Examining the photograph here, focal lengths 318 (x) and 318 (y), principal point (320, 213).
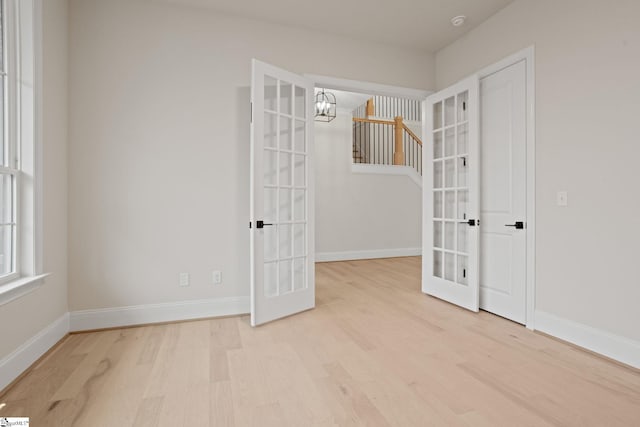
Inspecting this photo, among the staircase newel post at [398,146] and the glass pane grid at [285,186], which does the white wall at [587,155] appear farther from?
the staircase newel post at [398,146]

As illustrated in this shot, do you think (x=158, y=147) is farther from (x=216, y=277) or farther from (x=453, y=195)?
(x=453, y=195)

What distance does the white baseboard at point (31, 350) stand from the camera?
1.90 m

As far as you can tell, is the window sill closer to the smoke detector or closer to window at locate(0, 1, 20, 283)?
window at locate(0, 1, 20, 283)

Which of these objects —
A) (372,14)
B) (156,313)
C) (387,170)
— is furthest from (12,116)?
(387,170)

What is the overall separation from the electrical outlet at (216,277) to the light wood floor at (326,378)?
388mm

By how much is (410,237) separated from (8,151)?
20.8ft

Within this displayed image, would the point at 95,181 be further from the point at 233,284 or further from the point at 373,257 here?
the point at 373,257

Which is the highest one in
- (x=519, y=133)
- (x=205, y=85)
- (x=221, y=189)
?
(x=205, y=85)

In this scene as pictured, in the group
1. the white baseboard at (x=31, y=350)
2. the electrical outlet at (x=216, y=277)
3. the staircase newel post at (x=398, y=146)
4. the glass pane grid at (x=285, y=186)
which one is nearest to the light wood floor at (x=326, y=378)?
the white baseboard at (x=31, y=350)

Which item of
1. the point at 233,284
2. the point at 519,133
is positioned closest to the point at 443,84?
the point at 519,133

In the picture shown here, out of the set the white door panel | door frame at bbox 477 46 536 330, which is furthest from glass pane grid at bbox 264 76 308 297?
door frame at bbox 477 46 536 330

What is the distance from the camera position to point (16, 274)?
212 centimetres

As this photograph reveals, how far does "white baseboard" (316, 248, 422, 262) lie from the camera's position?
20.6 ft

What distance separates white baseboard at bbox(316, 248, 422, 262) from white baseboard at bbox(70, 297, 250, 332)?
10.3 feet
